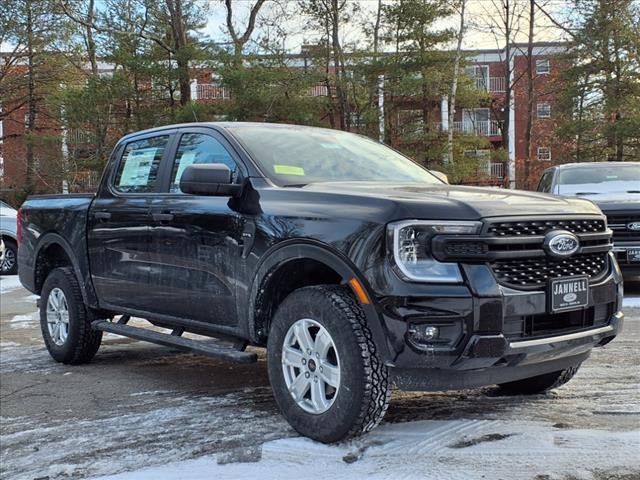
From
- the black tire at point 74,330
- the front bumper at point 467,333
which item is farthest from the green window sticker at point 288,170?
the black tire at point 74,330

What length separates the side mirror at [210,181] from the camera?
390cm

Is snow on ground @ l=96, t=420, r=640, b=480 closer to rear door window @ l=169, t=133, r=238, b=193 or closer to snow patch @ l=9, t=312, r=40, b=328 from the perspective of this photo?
rear door window @ l=169, t=133, r=238, b=193

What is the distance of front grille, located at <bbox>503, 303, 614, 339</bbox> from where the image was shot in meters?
3.14

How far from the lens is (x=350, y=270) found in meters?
3.26

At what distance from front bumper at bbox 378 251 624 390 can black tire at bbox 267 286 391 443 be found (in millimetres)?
136

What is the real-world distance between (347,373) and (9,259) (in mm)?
14116

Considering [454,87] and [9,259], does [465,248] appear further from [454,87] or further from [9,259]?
[454,87]

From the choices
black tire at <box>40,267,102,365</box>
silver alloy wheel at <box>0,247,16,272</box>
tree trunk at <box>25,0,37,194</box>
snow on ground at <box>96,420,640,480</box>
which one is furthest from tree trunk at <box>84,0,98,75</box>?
snow on ground at <box>96,420,640,480</box>

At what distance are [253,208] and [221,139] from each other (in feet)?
2.55

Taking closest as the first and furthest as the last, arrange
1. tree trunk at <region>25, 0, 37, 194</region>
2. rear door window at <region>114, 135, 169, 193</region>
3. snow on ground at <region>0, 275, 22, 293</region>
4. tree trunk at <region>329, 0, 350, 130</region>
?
rear door window at <region>114, 135, 169, 193</region> < snow on ground at <region>0, 275, 22, 293</region> < tree trunk at <region>329, 0, 350, 130</region> < tree trunk at <region>25, 0, 37, 194</region>

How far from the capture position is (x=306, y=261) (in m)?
3.65

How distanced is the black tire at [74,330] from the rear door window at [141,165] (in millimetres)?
1005

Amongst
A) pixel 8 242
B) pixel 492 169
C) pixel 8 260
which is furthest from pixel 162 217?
pixel 492 169

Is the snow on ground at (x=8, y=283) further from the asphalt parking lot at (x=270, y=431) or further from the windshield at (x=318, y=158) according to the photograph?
the windshield at (x=318, y=158)
